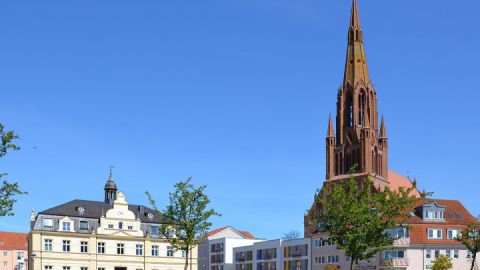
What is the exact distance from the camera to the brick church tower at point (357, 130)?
169875 millimetres

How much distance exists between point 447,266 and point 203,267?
87.1 m

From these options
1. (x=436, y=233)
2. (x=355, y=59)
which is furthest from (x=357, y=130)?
(x=436, y=233)

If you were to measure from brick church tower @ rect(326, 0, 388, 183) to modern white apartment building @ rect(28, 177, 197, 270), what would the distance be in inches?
2961

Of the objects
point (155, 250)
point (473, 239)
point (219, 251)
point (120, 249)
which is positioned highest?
point (473, 239)

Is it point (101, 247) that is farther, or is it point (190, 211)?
point (101, 247)

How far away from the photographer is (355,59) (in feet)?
598

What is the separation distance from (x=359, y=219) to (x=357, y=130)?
116 meters

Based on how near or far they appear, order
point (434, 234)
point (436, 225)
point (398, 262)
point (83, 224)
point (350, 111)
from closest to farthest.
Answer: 1. point (398, 262)
2. point (83, 224)
3. point (434, 234)
4. point (436, 225)
5. point (350, 111)

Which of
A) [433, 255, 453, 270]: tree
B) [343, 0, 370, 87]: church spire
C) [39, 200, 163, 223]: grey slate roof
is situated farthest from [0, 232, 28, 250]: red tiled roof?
[433, 255, 453, 270]: tree

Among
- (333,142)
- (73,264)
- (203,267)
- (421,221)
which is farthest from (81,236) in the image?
(333,142)

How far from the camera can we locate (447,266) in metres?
86.5

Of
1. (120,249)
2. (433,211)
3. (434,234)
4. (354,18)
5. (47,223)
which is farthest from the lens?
(354,18)

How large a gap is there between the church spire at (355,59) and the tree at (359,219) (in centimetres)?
11853

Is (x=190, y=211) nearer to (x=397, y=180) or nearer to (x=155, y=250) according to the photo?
(x=155, y=250)
